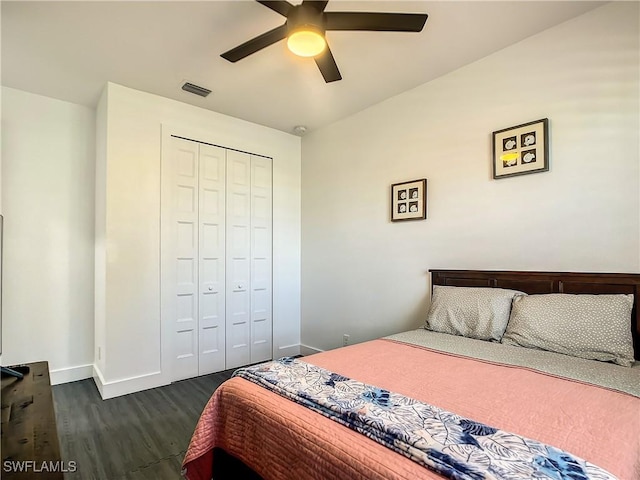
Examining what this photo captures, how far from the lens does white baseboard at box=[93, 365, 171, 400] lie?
9.86 ft

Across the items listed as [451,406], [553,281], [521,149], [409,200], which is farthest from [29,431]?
[521,149]

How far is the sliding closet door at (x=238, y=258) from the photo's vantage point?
3.84 meters

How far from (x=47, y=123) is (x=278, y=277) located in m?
2.77

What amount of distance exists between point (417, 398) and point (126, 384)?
276 centimetres

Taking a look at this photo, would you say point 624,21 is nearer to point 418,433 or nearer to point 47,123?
point 418,433

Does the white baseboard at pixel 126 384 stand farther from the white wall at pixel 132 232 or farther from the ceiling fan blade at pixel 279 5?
the ceiling fan blade at pixel 279 5

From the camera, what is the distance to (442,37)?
97.1 inches

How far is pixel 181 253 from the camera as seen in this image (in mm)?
3490

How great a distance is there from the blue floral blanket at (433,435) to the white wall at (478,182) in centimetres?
165

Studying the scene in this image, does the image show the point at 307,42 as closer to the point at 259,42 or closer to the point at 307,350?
the point at 259,42

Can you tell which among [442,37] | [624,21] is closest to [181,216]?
[442,37]

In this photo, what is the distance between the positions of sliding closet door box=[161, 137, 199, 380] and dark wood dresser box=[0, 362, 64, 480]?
153 cm

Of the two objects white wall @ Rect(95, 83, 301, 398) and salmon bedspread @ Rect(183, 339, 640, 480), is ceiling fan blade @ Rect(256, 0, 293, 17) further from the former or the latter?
white wall @ Rect(95, 83, 301, 398)

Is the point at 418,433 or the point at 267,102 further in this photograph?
the point at 267,102
